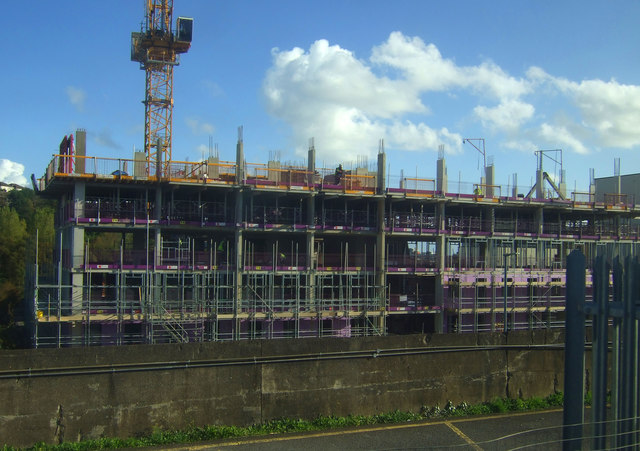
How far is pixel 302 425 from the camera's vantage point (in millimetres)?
11516

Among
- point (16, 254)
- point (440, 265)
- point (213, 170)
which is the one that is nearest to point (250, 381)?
point (213, 170)

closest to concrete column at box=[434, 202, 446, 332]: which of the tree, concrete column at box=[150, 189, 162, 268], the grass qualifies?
concrete column at box=[150, 189, 162, 268]

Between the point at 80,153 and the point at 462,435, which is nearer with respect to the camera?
the point at 462,435

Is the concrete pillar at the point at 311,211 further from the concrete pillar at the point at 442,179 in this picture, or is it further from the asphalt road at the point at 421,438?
the asphalt road at the point at 421,438

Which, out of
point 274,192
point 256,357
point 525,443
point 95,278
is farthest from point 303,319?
point 525,443

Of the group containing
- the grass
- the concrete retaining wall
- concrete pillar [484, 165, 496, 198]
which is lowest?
the grass

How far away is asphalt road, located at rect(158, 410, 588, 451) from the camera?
1020cm

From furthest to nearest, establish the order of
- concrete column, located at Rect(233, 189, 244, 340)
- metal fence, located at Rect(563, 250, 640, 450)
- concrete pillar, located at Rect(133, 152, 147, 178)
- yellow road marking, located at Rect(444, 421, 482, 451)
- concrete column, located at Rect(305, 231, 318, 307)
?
concrete column, located at Rect(305, 231, 318, 307)
concrete pillar, located at Rect(133, 152, 147, 178)
concrete column, located at Rect(233, 189, 244, 340)
yellow road marking, located at Rect(444, 421, 482, 451)
metal fence, located at Rect(563, 250, 640, 450)

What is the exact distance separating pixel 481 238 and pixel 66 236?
25749mm

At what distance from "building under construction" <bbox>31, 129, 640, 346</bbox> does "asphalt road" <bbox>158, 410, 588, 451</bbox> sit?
45.7ft

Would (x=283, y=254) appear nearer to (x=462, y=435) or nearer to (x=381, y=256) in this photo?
(x=381, y=256)

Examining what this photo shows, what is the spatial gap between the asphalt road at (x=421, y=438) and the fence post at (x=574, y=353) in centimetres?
391

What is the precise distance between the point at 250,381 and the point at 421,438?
369 centimetres

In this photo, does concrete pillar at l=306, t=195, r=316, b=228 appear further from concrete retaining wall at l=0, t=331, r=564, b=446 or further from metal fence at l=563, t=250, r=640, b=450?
metal fence at l=563, t=250, r=640, b=450
